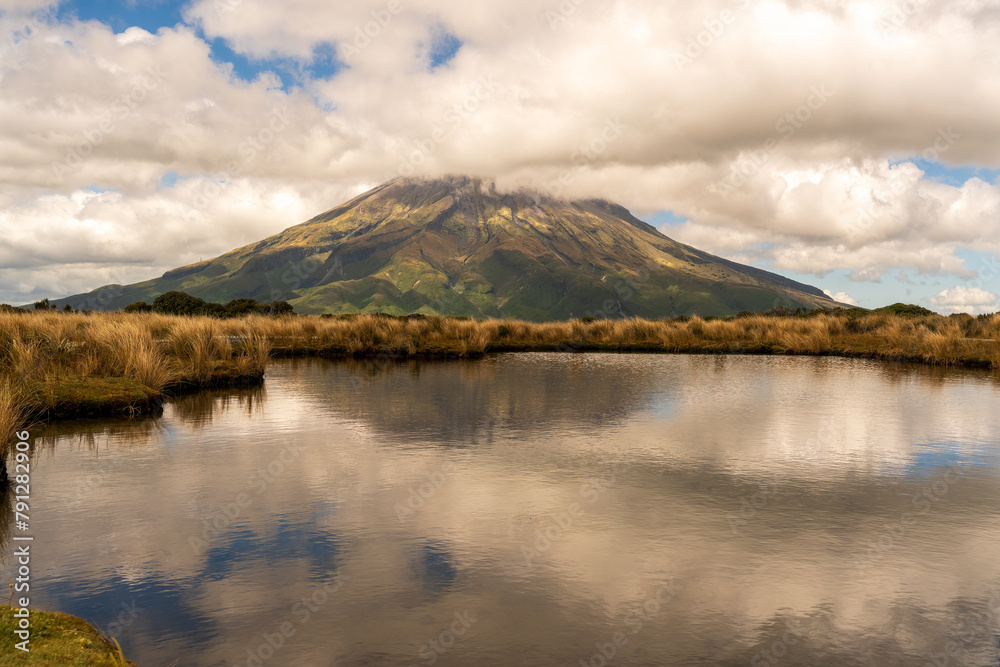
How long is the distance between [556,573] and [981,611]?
141 inches

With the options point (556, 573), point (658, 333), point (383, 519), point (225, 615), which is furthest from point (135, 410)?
point (658, 333)

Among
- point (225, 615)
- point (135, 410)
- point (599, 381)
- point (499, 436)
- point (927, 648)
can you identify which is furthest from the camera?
point (599, 381)

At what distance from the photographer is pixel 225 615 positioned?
5027mm

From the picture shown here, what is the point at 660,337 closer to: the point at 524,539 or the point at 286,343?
the point at 286,343

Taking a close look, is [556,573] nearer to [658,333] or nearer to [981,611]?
[981,611]

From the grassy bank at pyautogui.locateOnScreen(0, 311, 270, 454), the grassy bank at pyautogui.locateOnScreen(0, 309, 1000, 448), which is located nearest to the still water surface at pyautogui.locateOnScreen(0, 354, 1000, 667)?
the grassy bank at pyautogui.locateOnScreen(0, 311, 270, 454)

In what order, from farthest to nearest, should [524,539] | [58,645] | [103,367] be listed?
[103,367], [524,539], [58,645]

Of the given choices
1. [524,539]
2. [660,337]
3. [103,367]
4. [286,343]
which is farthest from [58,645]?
[660,337]

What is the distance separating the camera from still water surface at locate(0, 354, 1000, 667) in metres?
4.78

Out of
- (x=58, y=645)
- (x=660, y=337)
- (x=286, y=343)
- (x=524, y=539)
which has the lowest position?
(x=524, y=539)

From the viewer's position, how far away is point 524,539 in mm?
6629

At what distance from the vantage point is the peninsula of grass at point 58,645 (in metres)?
3.81

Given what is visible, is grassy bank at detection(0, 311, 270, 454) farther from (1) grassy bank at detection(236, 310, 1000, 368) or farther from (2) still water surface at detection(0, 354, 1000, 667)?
(1) grassy bank at detection(236, 310, 1000, 368)

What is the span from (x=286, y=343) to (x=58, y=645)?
29704 millimetres
